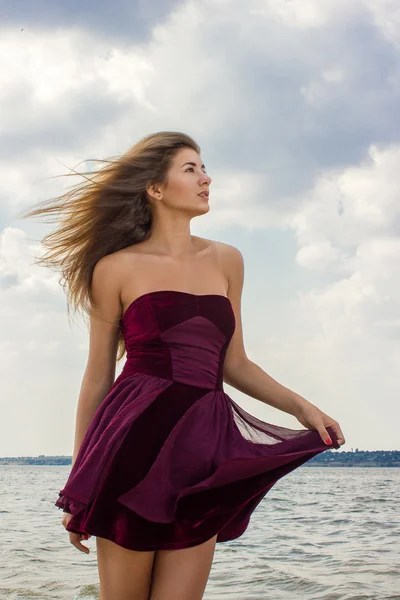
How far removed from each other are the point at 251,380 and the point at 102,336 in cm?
57

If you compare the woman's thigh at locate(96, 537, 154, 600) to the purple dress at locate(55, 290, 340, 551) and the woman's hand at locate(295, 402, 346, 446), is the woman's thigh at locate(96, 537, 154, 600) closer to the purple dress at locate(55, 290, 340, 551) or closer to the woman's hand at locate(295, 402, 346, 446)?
the purple dress at locate(55, 290, 340, 551)

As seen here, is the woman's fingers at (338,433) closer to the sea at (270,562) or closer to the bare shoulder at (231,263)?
the bare shoulder at (231,263)

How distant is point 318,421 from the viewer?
2.82 meters

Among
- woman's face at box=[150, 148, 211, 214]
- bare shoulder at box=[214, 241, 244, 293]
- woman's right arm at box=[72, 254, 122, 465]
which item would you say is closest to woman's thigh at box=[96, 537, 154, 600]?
woman's right arm at box=[72, 254, 122, 465]

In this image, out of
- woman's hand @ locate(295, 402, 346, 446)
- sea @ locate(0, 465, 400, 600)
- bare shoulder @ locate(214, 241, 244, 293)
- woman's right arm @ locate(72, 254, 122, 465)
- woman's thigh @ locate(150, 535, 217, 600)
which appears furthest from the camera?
sea @ locate(0, 465, 400, 600)

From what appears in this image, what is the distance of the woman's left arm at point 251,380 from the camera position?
2.85 meters

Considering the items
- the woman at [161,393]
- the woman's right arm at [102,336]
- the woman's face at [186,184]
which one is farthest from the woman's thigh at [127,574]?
the woman's face at [186,184]

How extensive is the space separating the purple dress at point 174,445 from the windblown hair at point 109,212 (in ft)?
0.93

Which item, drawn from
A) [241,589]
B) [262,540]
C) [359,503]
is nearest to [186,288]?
[241,589]

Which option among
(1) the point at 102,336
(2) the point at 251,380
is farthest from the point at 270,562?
(1) the point at 102,336

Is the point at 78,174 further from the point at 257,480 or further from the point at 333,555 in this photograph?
the point at 333,555

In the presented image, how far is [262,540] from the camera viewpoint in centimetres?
1192

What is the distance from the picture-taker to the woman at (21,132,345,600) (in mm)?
2551

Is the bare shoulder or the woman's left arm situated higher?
the bare shoulder
